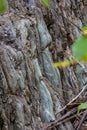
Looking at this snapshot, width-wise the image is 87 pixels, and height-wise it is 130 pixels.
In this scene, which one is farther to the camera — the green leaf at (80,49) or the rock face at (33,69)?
the rock face at (33,69)

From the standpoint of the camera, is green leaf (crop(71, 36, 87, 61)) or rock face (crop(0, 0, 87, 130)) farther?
rock face (crop(0, 0, 87, 130))

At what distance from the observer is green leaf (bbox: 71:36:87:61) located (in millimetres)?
561

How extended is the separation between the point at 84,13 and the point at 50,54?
251 centimetres

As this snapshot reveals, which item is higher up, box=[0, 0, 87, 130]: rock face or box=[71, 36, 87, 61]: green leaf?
box=[71, 36, 87, 61]: green leaf

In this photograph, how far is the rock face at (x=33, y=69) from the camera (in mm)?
2766

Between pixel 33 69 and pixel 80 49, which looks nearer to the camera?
pixel 80 49

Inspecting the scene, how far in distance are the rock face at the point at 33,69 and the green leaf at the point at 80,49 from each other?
6.68 feet

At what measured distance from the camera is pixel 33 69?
11.0ft

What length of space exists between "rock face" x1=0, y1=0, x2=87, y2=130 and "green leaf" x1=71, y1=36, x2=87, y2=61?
2.04 m

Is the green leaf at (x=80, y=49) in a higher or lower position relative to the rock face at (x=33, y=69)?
higher

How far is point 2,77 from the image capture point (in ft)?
8.69

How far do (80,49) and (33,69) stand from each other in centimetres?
279

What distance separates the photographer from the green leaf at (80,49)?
561 mm

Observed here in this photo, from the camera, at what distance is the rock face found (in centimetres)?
277
